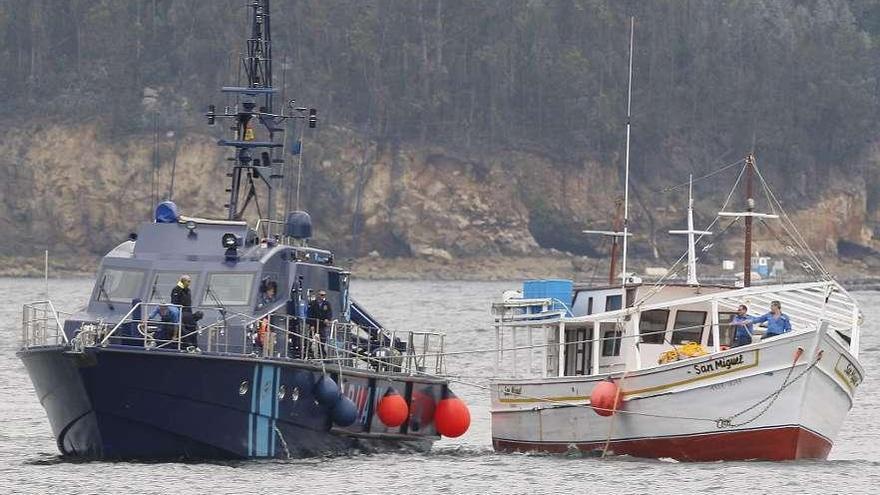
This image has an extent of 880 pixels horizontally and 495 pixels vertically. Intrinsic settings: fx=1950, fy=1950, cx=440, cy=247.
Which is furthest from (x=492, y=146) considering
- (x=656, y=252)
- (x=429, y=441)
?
(x=429, y=441)

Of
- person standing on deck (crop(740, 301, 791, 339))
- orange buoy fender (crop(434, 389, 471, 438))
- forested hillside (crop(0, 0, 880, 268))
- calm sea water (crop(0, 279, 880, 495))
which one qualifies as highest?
forested hillside (crop(0, 0, 880, 268))

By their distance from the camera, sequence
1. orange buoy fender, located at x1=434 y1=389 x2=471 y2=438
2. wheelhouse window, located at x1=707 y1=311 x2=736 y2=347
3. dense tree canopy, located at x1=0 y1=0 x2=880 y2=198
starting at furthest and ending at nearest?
dense tree canopy, located at x1=0 y1=0 x2=880 y2=198 < orange buoy fender, located at x1=434 y1=389 x2=471 y2=438 < wheelhouse window, located at x1=707 y1=311 x2=736 y2=347

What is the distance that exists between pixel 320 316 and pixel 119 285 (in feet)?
13.0

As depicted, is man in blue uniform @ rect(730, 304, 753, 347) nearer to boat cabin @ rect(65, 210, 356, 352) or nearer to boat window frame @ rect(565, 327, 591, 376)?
boat window frame @ rect(565, 327, 591, 376)

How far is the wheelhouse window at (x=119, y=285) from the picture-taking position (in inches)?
1469

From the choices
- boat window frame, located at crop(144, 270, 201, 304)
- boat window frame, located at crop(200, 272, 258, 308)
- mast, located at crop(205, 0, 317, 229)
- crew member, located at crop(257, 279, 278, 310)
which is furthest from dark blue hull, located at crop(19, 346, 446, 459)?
mast, located at crop(205, 0, 317, 229)

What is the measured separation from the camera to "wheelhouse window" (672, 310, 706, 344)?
4056 cm

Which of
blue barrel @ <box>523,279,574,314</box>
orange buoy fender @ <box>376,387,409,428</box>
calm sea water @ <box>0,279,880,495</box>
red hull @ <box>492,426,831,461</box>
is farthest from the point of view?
blue barrel @ <box>523,279,574,314</box>

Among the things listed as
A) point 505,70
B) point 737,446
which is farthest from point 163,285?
point 505,70

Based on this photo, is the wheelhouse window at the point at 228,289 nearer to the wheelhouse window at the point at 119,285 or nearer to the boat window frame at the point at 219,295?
the boat window frame at the point at 219,295

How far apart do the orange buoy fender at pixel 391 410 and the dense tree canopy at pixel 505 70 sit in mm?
113476

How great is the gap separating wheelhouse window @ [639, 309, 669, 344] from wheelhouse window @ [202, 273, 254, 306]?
8626mm

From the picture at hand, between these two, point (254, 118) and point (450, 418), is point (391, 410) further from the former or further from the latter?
point (254, 118)

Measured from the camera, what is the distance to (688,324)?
40688mm
